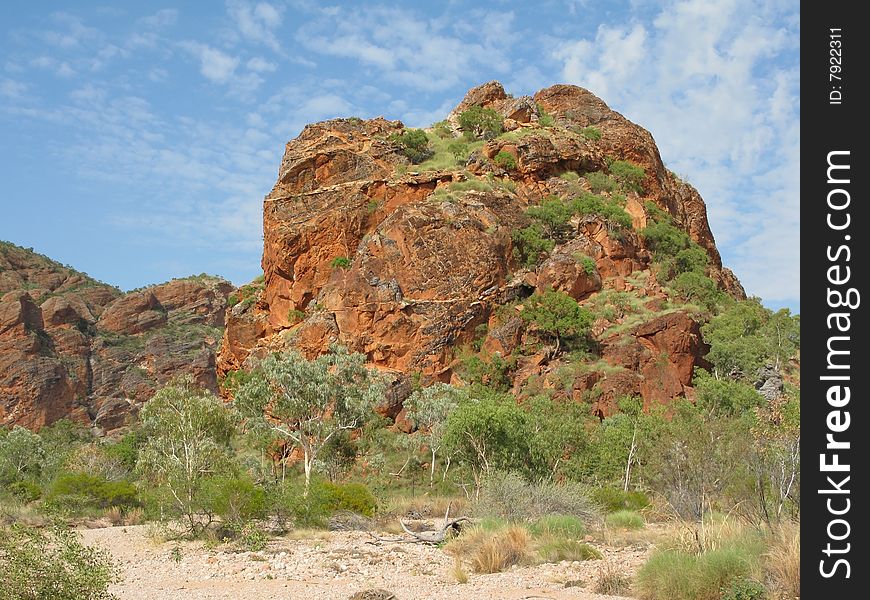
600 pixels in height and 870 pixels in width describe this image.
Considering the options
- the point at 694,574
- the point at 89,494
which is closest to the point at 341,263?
the point at 89,494

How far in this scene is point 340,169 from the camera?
44.2 m

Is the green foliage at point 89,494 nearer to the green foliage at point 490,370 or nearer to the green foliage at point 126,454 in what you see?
the green foliage at point 126,454

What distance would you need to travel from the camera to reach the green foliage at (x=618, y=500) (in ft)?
65.8

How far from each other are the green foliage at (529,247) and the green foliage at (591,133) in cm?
1477

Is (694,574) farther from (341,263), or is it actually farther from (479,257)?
(341,263)

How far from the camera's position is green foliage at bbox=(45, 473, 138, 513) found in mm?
22820

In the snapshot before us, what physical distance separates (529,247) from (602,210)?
21.0 feet

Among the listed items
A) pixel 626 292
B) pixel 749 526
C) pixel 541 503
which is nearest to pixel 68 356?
pixel 626 292

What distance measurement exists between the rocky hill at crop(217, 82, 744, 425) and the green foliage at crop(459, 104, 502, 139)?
0.16m

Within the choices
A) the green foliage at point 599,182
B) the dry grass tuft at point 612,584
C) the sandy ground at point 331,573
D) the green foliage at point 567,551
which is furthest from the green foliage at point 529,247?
the dry grass tuft at point 612,584

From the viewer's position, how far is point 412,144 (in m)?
47.1

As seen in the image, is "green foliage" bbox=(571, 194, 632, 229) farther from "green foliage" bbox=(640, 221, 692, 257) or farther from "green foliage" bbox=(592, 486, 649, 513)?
"green foliage" bbox=(592, 486, 649, 513)

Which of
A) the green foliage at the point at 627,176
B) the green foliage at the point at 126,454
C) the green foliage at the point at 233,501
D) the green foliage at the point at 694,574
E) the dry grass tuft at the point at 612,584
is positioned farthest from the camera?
the green foliage at the point at 627,176
